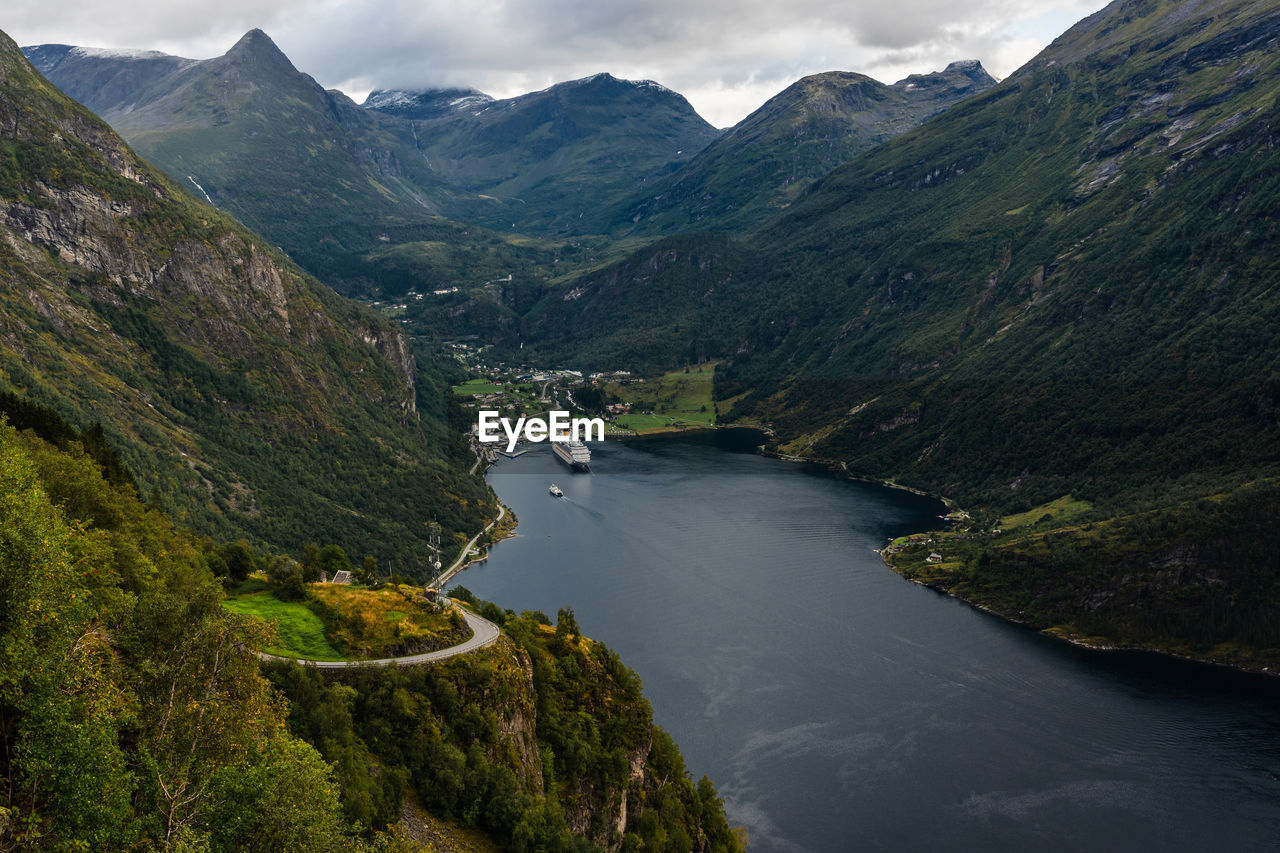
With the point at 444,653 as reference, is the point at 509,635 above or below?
below

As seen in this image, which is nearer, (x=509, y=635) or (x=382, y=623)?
(x=382, y=623)

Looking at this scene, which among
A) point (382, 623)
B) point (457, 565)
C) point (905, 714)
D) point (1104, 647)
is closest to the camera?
point (382, 623)

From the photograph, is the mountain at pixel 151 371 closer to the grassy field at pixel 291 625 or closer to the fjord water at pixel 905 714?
the fjord water at pixel 905 714

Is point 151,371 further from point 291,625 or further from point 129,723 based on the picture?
point 129,723

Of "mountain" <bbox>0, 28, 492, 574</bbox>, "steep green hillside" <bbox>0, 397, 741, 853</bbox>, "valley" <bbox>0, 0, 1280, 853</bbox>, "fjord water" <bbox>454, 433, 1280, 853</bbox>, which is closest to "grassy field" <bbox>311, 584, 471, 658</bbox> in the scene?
"valley" <bbox>0, 0, 1280, 853</bbox>

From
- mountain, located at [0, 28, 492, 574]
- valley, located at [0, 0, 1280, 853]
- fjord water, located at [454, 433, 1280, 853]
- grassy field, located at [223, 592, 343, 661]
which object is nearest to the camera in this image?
valley, located at [0, 0, 1280, 853]

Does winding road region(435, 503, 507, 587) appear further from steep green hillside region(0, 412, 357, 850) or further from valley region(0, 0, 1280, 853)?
steep green hillside region(0, 412, 357, 850)

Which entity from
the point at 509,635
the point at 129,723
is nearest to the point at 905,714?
the point at 509,635
